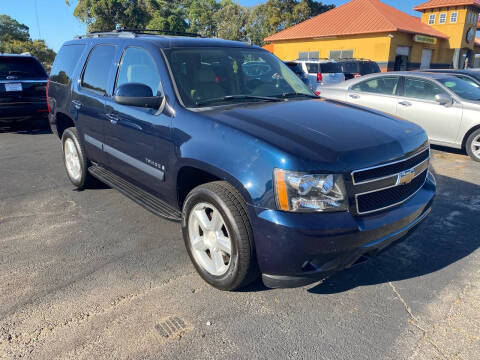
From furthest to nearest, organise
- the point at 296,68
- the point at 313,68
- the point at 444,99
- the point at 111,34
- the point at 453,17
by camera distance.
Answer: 1. the point at 453,17
2. the point at 296,68
3. the point at 313,68
4. the point at 444,99
5. the point at 111,34

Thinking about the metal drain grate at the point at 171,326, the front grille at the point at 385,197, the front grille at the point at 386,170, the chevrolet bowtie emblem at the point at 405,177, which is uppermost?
the front grille at the point at 386,170

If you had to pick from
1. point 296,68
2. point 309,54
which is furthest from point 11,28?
point 296,68

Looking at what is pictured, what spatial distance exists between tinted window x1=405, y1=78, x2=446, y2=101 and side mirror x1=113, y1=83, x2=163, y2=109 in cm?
595

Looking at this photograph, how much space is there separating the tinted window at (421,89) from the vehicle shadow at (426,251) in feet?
10.00

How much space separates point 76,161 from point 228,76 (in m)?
2.64

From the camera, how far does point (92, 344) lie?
2.42 metres

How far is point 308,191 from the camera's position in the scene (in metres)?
2.39

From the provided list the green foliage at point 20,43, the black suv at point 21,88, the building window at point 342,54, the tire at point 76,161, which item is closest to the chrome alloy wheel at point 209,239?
the tire at point 76,161

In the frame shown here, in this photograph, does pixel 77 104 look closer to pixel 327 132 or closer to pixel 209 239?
pixel 209 239

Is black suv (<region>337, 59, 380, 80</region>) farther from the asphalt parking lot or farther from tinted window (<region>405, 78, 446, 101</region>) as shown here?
the asphalt parking lot

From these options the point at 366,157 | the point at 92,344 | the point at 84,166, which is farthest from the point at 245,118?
the point at 84,166

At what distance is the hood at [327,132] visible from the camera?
97.5 inches

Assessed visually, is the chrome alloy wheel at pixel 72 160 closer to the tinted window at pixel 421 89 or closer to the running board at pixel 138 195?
the running board at pixel 138 195

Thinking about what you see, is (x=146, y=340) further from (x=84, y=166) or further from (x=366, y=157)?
(x=84, y=166)
